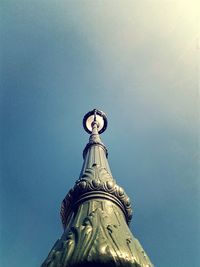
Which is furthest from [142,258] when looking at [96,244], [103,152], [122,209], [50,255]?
[103,152]

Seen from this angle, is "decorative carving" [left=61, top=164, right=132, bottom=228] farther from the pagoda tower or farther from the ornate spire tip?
the ornate spire tip

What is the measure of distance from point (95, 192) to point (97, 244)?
1.46 metres

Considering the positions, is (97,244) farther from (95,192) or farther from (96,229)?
(95,192)

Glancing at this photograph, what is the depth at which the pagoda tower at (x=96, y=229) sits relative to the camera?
4191 mm

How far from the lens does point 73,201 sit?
5.96m

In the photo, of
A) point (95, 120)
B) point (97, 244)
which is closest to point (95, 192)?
point (97, 244)

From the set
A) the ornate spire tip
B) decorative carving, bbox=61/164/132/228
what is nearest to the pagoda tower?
decorative carving, bbox=61/164/132/228

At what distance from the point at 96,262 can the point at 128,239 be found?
2.49 ft

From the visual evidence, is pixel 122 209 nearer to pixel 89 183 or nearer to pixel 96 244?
pixel 89 183

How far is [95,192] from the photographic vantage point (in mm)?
5750

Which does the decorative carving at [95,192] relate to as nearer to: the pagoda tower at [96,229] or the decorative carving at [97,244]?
the pagoda tower at [96,229]

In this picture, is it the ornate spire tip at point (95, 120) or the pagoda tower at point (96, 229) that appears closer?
the pagoda tower at point (96, 229)

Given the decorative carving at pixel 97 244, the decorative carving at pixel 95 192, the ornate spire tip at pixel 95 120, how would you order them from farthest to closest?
the ornate spire tip at pixel 95 120 → the decorative carving at pixel 95 192 → the decorative carving at pixel 97 244

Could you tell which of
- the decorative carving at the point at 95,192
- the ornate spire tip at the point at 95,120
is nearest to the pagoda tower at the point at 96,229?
the decorative carving at the point at 95,192
